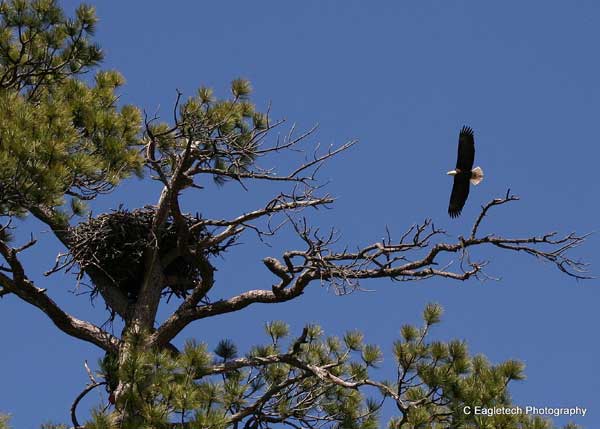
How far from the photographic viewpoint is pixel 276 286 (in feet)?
24.6

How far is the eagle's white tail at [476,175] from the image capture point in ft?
29.3

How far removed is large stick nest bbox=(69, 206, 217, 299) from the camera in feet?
26.8

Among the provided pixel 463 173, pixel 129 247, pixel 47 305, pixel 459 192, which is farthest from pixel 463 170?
pixel 47 305

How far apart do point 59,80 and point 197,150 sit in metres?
1.25

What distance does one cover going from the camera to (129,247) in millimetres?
8359

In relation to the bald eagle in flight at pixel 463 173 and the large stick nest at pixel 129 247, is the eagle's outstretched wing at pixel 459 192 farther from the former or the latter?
the large stick nest at pixel 129 247

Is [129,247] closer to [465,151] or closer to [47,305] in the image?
[47,305]

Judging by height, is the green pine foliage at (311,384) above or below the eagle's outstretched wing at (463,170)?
below

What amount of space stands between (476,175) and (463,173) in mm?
111

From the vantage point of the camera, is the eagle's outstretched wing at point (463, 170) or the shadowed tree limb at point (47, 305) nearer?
the shadowed tree limb at point (47, 305)

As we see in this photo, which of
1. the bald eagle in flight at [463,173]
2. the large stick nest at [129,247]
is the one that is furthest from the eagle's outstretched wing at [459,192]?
the large stick nest at [129,247]

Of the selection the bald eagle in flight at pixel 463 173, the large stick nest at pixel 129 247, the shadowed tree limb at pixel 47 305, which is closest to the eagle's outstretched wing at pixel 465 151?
the bald eagle in flight at pixel 463 173

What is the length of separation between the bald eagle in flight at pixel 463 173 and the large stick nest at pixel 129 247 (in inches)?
75.3

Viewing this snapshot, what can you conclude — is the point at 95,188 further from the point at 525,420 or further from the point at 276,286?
the point at 525,420
